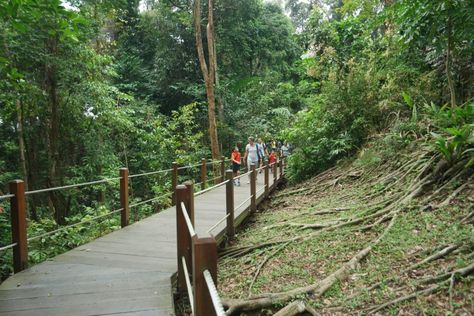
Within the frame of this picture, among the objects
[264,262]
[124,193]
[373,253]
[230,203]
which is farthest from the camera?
[230,203]

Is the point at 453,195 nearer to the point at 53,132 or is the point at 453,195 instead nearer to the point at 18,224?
the point at 18,224

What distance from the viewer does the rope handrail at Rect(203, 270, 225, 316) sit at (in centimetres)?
139

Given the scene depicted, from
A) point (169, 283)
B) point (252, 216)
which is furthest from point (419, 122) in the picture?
point (169, 283)

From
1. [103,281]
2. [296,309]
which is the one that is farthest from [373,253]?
[103,281]

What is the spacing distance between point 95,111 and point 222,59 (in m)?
11.7

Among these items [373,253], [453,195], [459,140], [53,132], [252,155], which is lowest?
[373,253]

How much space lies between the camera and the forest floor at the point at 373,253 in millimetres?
3428

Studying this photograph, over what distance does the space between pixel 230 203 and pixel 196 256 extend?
427 centimetres

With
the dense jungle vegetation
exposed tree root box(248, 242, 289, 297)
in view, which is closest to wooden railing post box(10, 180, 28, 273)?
the dense jungle vegetation

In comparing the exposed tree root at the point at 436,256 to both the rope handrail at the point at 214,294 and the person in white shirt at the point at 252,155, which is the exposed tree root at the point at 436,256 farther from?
the person in white shirt at the point at 252,155

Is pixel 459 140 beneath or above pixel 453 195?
above

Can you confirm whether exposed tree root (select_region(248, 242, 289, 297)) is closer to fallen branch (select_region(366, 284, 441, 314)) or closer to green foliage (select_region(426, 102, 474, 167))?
fallen branch (select_region(366, 284, 441, 314))

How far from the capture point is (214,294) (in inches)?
61.3

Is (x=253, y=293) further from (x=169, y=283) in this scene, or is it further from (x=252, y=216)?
(x=252, y=216)
